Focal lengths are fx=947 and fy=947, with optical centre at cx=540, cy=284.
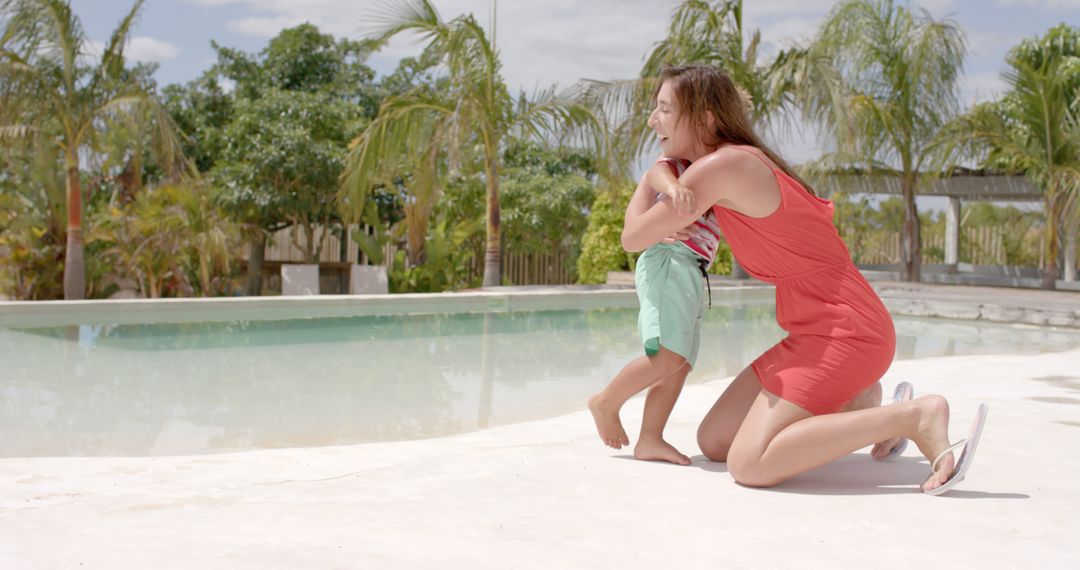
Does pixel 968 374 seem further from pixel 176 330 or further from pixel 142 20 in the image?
pixel 142 20

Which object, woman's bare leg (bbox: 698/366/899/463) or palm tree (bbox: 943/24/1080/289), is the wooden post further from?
woman's bare leg (bbox: 698/366/899/463)

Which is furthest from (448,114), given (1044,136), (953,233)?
(953,233)

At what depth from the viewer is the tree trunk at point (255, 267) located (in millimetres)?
16047

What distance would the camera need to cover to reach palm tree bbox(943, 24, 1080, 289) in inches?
566

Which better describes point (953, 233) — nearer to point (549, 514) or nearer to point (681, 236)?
point (681, 236)

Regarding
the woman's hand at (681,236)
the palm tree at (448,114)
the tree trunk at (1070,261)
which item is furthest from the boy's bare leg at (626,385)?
the tree trunk at (1070,261)

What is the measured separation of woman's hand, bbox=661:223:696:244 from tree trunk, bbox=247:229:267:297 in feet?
46.4

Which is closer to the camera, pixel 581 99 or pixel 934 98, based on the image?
pixel 581 99

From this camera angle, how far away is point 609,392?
2.79m

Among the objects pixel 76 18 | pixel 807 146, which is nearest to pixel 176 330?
pixel 76 18

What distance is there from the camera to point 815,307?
249 cm

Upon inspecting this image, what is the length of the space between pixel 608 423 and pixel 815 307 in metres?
0.72

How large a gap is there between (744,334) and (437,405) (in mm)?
4755

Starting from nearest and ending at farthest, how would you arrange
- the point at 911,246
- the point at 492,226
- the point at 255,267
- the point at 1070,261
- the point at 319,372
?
the point at 319,372, the point at 492,226, the point at 255,267, the point at 911,246, the point at 1070,261
